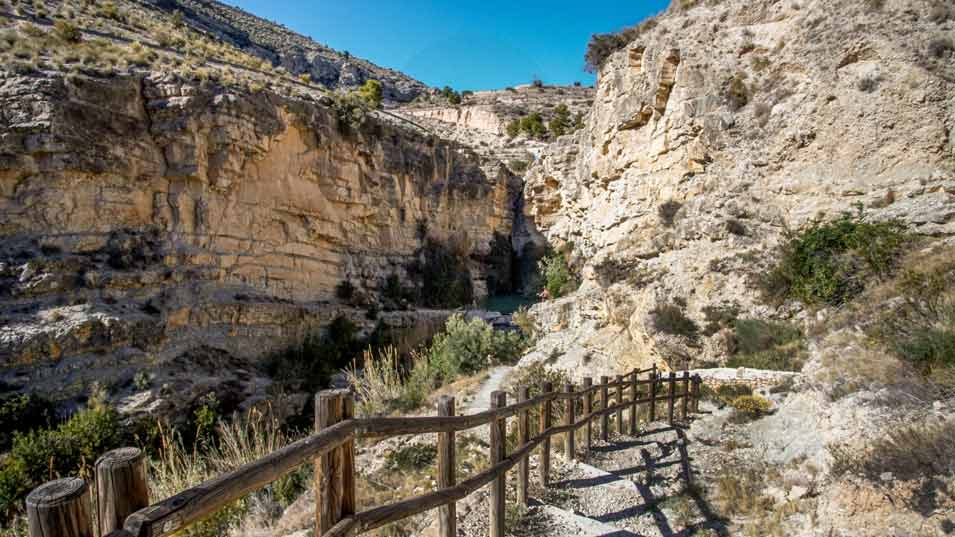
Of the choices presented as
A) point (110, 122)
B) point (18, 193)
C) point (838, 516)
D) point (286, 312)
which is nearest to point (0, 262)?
point (18, 193)

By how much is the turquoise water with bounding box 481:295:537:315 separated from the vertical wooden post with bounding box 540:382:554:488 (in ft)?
87.6

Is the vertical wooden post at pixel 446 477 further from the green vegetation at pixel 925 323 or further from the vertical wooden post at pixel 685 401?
the vertical wooden post at pixel 685 401

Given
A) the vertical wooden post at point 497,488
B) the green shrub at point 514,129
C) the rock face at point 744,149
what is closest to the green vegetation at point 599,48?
the rock face at point 744,149

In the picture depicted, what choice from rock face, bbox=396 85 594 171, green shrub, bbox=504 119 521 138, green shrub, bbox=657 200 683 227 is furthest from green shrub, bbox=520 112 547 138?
green shrub, bbox=657 200 683 227

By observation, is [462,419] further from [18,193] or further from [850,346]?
[18,193]

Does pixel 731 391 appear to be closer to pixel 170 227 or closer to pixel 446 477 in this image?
pixel 446 477

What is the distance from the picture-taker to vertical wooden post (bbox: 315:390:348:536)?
235cm

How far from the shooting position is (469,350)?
15008mm

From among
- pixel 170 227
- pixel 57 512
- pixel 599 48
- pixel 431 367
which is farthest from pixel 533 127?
pixel 57 512

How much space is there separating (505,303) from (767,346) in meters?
24.9

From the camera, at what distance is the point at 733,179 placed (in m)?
12.6

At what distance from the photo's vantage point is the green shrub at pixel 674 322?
10.4 meters

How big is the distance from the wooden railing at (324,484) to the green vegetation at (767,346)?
5845 mm

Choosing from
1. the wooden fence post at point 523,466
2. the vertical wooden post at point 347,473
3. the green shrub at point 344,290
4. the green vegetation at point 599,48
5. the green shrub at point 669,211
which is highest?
the green vegetation at point 599,48
